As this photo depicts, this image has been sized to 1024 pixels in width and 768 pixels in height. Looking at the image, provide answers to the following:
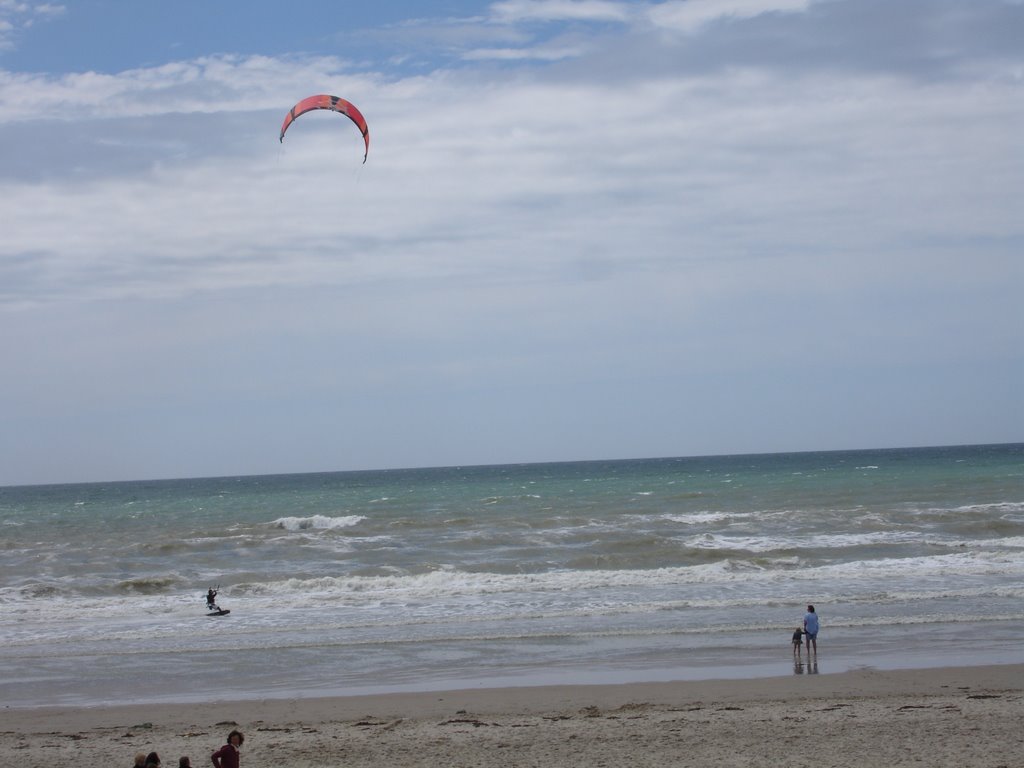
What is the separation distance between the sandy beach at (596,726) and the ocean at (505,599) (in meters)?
0.78

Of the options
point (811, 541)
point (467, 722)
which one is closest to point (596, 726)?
point (467, 722)

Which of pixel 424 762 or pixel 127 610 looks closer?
pixel 424 762

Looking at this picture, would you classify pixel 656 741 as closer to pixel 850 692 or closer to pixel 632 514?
pixel 850 692

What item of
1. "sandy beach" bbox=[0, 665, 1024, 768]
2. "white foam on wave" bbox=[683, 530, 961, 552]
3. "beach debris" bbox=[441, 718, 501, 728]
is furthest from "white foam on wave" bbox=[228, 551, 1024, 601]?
"beach debris" bbox=[441, 718, 501, 728]

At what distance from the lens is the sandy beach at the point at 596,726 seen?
401 inches

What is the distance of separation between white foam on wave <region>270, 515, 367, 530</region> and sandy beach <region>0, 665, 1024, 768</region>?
26.5 m

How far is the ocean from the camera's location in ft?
47.9

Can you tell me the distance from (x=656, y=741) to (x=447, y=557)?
711 inches

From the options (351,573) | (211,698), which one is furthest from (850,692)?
(351,573)

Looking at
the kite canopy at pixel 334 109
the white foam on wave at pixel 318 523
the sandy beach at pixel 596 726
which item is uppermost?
the kite canopy at pixel 334 109

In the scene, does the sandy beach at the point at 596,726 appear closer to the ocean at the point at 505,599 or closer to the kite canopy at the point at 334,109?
the ocean at the point at 505,599

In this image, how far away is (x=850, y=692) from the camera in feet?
41.0

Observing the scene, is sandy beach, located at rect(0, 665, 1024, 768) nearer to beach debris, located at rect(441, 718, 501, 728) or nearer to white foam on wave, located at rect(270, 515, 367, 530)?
beach debris, located at rect(441, 718, 501, 728)

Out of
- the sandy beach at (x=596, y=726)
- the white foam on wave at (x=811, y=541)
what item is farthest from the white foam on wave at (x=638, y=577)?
the sandy beach at (x=596, y=726)
